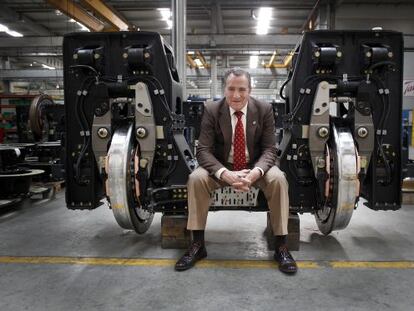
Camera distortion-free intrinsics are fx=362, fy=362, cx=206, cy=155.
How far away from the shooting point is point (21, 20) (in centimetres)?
1045

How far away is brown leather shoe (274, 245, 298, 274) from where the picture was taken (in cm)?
246

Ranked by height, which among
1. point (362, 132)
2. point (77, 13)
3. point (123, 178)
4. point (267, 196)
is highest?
point (77, 13)

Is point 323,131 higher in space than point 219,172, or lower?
higher

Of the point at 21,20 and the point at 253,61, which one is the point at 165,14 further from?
the point at 253,61

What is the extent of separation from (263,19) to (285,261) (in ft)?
30.7

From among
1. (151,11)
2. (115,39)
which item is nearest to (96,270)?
(115,39)

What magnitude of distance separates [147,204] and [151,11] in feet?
27.6

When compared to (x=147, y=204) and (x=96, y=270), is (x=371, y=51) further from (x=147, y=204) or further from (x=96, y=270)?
(x=96, y=270)

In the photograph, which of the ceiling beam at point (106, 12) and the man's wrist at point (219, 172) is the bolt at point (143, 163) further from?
the ceiling beam at point (106, 12)

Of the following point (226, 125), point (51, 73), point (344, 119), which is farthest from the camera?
point (51, 73)

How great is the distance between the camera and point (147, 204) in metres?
2.91

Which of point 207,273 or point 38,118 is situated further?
point 38,118

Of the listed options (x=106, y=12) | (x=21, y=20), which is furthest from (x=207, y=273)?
(x=21, y=20)

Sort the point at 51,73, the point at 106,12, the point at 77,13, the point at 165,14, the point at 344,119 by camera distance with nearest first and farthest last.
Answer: the point at 344,119
the point at 77,13
the point at 106,12
the point at 165,14
the point at 51,73
